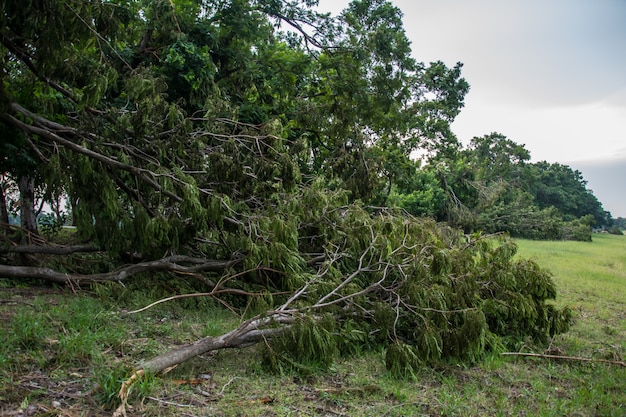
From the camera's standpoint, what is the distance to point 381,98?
916cm

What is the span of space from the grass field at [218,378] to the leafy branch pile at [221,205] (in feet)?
0.70

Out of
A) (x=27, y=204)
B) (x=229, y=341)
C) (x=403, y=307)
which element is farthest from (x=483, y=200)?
(x=229, y=341)

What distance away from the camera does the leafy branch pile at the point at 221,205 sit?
4238 mm

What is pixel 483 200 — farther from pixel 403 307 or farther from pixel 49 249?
pixel 49 249

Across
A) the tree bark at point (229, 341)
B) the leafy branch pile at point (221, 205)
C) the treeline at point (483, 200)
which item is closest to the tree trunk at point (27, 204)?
the leafy branch pile at point (221, 205)

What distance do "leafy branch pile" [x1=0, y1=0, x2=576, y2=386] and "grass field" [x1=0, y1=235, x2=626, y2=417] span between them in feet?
0.70

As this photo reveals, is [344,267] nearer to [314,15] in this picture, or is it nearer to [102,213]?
[102,213]

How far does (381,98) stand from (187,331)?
20.7ft

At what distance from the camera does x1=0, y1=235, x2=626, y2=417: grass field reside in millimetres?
2836

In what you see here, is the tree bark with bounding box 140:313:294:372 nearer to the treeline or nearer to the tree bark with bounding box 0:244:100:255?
the tree bark with bounding box 0:244:100:255

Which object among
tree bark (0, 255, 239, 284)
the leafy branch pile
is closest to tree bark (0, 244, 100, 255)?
the leafy branch pile

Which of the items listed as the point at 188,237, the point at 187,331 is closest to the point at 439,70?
the point at 188,237

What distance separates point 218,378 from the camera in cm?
334

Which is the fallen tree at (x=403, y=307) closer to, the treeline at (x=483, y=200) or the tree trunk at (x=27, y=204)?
the tree trunk at (x=27, y=204)
